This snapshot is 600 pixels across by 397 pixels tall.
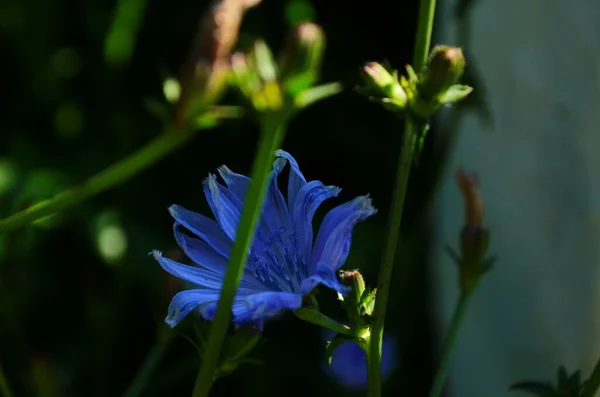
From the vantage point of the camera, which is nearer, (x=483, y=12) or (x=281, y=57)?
(x=281, y=57)

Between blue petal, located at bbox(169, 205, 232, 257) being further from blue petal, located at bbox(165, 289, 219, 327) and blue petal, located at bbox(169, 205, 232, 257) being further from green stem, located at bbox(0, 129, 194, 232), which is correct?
green stem, located at bbox(0, 129, 194, 232)

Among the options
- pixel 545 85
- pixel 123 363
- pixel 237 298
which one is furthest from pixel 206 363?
pixel 123 363

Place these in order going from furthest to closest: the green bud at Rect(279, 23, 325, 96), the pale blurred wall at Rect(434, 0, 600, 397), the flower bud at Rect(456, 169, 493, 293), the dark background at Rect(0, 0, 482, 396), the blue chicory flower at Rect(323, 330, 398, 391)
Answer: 1. the dark background at Rect(0, 0, 482, 396)
2. the blue chicory flower at Rect(323, 330, 398, 391)
3. the pale blurred wall at Rect(434, 0, 600, 397)
4. the flower bud at Rect(456, 169, 493, 293)
5. the green bud at Rect(279, 23, 325, 96)

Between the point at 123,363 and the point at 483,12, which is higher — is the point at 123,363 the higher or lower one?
the lower one

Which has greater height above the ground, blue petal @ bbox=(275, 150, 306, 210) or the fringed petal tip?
blue petal @ bbox=(275, 150, 306, 210)

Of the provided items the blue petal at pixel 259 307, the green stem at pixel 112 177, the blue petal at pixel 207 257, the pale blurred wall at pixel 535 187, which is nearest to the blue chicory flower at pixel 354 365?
the pale blurred wall at pixel 535 187

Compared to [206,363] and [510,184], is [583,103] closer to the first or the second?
[510,184]

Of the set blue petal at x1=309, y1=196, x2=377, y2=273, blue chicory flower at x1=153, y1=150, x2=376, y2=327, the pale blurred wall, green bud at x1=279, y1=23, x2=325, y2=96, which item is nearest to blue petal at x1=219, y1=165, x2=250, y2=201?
blue chicory flower at x1=153, y1=150, x2=376, y2=327
